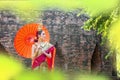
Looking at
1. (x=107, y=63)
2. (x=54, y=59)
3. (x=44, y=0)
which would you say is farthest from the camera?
(x=107, y=63)

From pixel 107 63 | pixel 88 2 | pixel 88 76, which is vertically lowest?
pixel 107 63

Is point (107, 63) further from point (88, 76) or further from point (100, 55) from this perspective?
point (88, 76)

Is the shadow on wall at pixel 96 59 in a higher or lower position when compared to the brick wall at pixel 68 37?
lower

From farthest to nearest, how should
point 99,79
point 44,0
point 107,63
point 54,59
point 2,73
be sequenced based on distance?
point 107,63, point 54,59, point 44,0, point 99,79, point 2,73

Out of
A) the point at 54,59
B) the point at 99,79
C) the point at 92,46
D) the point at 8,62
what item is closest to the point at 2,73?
the point at 8,62

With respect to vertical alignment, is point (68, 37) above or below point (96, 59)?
above

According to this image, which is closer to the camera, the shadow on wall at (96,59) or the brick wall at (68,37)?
the brick wall at (68,37)

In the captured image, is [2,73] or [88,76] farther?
[88,76]

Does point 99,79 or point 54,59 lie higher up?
point 99,79

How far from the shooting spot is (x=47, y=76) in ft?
3.22

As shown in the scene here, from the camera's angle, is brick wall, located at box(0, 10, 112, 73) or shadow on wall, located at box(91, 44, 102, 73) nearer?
brick wall, located at box(0, 10, 112, 73)

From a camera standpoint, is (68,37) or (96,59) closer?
(68,37)

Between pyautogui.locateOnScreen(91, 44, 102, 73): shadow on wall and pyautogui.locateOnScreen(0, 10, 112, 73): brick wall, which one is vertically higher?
pyautogui.locateOnScreen(0, 10, 112, 73): brick wall

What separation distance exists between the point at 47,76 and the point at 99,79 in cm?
13
